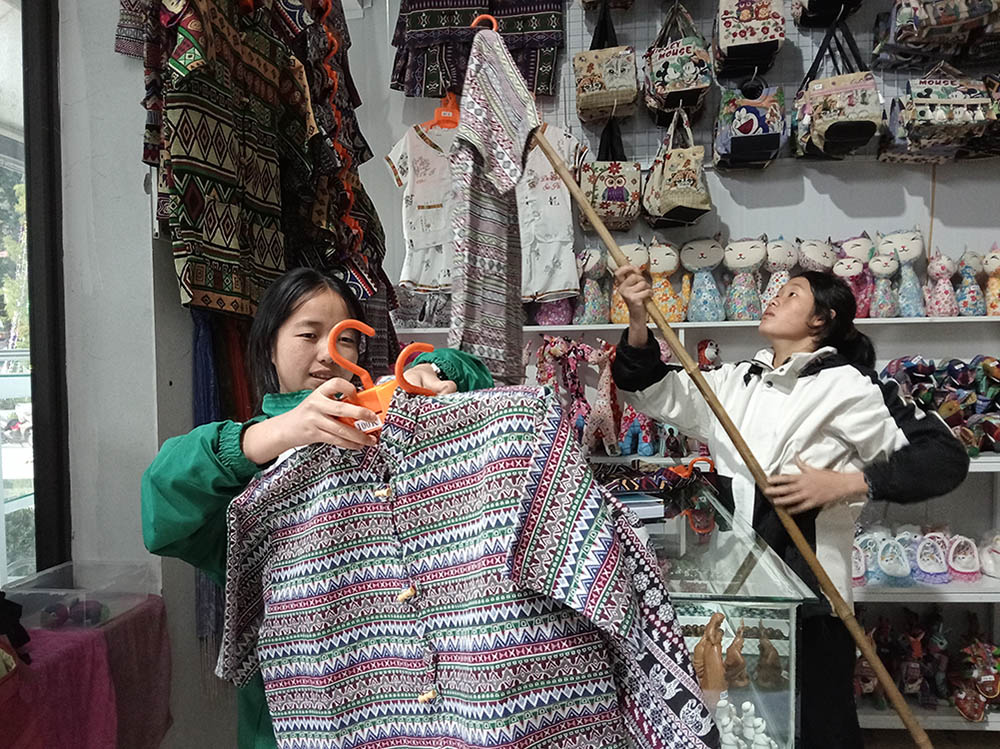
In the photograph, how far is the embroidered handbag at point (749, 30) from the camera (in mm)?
2758

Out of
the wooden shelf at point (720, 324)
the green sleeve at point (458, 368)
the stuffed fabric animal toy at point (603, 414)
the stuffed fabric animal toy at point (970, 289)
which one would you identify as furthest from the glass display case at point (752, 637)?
the stuffed fabric animal toy at point (970, 289)

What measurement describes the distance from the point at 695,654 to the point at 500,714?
41 centimetres

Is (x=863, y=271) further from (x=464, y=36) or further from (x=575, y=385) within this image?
(x=464, y=36)

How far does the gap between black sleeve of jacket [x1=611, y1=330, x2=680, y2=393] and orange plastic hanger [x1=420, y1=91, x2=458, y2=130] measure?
181cm

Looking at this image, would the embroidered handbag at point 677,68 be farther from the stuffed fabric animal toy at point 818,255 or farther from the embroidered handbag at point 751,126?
the stuffed fabric animal toy at point 818,255

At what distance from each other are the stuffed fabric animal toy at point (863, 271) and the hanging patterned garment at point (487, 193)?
1.94m

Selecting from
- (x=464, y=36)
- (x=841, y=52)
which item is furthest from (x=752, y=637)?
(x=464, y=36)

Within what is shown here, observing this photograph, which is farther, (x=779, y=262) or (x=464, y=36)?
(x=464, y=36)

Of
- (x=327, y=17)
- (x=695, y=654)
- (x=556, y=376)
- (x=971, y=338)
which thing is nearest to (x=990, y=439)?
(x=971, y=338)

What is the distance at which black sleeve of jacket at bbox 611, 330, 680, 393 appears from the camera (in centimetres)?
204

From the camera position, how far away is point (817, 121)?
2793 millimetres

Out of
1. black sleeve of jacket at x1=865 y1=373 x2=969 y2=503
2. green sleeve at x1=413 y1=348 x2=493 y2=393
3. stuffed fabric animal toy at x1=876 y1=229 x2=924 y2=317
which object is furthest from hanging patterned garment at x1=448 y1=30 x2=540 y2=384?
stuffed fabric animal toy at x1=876 y1=229 x2=924 y2=317

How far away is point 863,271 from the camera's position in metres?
3.00

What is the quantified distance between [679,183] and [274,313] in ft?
6.95
